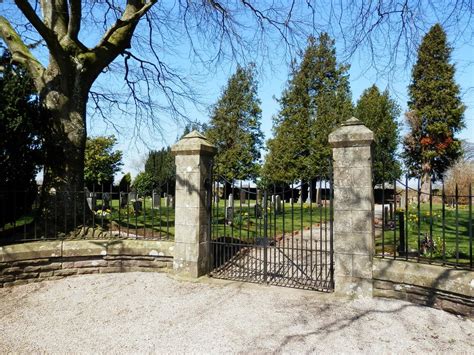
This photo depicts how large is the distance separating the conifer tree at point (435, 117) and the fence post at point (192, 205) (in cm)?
3147

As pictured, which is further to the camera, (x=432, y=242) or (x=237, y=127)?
(x=237, y=127)

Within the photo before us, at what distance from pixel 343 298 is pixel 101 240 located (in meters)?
4.60

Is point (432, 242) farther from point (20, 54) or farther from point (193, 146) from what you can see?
point (20, 54)

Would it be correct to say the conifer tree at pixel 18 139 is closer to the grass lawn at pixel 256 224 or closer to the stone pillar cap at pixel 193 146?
the stone pillar cap at pixel 193 146

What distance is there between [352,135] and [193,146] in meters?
2.74

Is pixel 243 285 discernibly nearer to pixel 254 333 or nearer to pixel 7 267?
pixel 254 333

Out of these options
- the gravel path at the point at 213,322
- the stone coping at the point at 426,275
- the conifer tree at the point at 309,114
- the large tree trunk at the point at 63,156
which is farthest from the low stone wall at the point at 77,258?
the conifer tree at the point at 309,114

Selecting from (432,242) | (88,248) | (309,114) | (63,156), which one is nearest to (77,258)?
(88,248)

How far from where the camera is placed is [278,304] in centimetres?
497

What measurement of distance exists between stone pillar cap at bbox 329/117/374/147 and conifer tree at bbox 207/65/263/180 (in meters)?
32.0

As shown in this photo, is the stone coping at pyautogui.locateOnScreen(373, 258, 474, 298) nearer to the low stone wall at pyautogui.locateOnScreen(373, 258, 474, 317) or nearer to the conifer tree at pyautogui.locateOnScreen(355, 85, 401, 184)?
the low stone wall at pyautogui.locateOnScreen(373, 258, 474, 317)

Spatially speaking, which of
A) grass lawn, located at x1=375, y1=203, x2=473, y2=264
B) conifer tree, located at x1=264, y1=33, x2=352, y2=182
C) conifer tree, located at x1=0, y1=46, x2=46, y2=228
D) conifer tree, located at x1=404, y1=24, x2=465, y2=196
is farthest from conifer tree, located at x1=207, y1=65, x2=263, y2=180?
conifer tree, located at x1=0, y1=46, x2=46, y2=228

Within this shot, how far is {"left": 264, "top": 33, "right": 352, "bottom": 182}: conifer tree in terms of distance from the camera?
1254 inches

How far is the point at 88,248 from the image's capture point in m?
6.56
